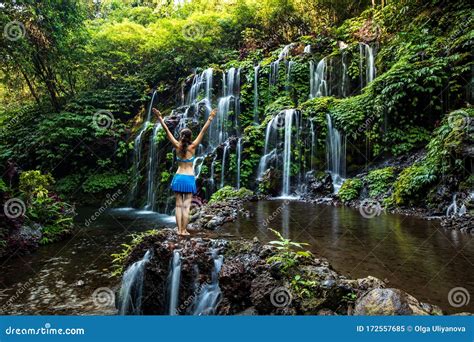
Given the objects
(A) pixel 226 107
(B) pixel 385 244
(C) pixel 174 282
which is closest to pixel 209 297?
(C) pixel 174 282

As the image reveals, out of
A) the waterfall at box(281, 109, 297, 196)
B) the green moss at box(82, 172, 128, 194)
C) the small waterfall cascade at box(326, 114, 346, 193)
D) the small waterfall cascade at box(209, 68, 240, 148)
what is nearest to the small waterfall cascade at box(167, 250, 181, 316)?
the waterfall at box(281, 109, 297, 196)

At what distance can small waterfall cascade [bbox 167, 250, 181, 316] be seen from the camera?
14.5 ft

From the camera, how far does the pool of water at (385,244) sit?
4.25 metres

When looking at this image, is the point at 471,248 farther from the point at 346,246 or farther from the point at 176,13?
the point at 176,13

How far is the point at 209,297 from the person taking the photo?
4.32 meters

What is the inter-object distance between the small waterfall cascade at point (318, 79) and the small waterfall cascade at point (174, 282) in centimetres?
1397

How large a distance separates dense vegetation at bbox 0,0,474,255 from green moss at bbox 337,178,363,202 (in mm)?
46

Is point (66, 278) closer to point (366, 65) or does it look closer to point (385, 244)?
point (385, 244)

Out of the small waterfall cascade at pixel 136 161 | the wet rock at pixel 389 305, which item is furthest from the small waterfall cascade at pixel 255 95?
the wet rock at pixel 389 305

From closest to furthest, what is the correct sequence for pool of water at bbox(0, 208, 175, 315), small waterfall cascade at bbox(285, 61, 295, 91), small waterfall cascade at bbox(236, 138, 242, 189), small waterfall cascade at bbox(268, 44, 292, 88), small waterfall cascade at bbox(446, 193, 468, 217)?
pool of water at bbox(0, 208, 175, 315) < small waterfall cascade at bbox(446, 193, 468, 217) < small waterfall cascade at bbox(236, 138, 242, 189) < small waterfall cascade at bbox(285, 61, 295, 91) < small waterfall cascade at bbox(268, 44, 292, 88)

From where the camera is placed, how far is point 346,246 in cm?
573

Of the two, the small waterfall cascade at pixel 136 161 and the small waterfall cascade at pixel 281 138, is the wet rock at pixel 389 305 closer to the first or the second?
the small waterfall cascade at pixel 281 138

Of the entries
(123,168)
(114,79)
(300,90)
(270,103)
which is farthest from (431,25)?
(114,79)

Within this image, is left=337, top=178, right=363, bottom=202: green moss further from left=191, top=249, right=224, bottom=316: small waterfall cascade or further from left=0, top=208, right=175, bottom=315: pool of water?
left=191, top=249, right=224, bottom=316: small waterfall cascade
